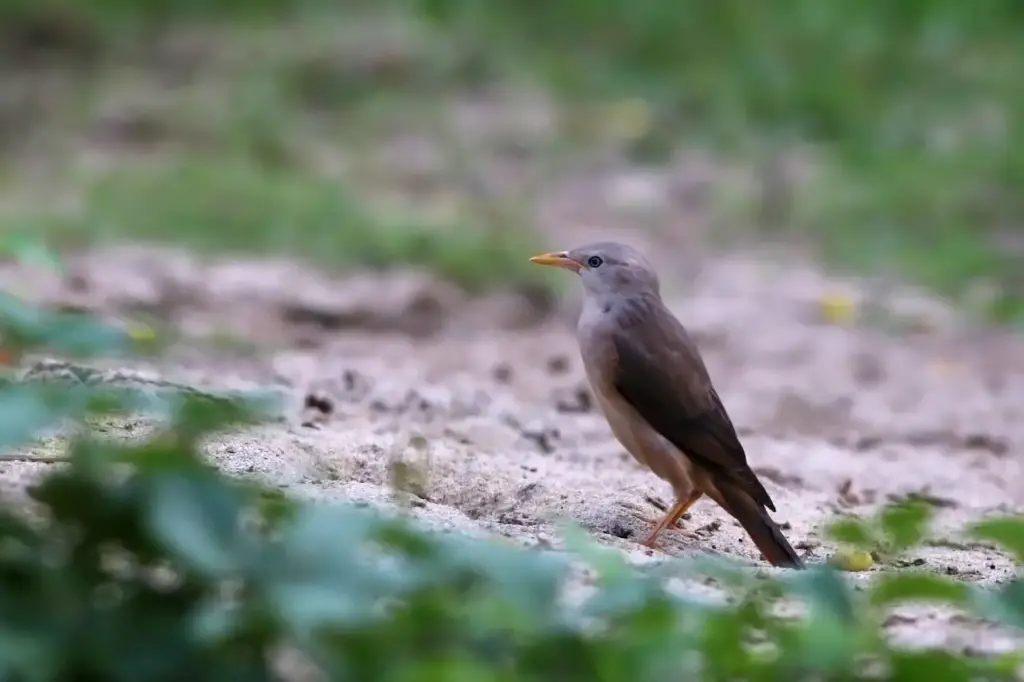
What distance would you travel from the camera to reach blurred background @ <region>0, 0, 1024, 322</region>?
9008mm

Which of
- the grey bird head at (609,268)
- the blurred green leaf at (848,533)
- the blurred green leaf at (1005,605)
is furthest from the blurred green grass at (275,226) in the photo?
the blurred green leaf at (1005,605)

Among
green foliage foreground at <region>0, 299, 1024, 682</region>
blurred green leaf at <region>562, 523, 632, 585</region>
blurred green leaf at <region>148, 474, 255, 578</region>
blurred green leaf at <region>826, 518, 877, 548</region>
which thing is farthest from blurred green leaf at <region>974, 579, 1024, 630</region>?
blurred green leaf at <region>148, 474, 255, 578</region>

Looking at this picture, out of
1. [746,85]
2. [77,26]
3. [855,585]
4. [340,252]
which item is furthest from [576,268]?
[77,26]

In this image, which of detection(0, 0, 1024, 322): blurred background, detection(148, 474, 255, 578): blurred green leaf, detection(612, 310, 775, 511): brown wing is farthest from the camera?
detection(0, 0, 1024, 322): blurred background

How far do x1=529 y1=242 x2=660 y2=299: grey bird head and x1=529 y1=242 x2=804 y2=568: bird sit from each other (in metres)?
0.06

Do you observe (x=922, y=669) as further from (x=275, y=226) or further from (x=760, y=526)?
(x=275, y=226)

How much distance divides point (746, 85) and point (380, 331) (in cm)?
475

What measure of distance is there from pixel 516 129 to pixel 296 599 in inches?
365

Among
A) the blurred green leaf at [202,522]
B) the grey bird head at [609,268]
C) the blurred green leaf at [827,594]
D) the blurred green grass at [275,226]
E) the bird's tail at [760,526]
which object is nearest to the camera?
the blurred green leaf at [202,522]

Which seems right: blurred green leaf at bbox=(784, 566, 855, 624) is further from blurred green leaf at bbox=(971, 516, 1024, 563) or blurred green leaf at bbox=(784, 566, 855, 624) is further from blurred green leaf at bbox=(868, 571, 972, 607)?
blurred green leaf at bbox=(971, 516, 1024, 563)

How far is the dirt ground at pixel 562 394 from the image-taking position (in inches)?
164

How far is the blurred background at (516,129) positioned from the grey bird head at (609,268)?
3298 mm

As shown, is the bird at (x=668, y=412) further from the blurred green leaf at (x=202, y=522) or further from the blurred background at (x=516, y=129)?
the blurred background at (x=516, y=129)

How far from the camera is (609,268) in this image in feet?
15.6
